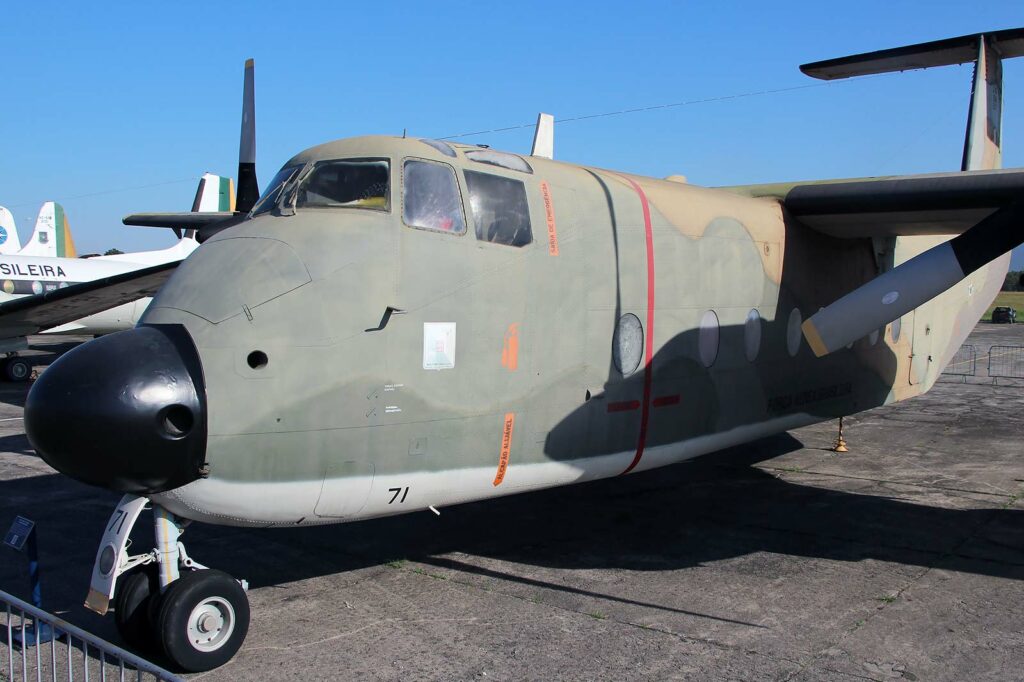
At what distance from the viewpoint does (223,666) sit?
5.75 metres

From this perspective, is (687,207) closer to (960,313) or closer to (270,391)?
(270,391)

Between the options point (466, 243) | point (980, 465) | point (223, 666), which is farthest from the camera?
point (980, 465)

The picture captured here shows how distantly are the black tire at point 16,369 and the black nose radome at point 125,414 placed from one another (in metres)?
21.8

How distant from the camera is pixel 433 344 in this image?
6.14 metres

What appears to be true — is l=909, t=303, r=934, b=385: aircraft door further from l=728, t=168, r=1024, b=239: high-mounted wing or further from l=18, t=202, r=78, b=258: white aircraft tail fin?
l=18, t=202, r=78, b=258: white aircraft tail fin

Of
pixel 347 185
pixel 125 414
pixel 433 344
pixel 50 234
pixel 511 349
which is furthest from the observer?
pixel 50 234

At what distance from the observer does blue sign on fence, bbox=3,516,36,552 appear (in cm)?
638

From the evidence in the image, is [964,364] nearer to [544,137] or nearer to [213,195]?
[544,137]

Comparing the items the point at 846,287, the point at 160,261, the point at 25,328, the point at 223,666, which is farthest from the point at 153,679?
the point at 160,261

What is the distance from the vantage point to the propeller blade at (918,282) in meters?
7.96

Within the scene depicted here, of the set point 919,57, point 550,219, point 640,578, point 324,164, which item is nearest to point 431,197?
point 324,164

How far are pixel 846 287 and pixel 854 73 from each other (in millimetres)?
5054

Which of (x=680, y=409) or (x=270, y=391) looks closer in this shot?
(x=270, y=391)

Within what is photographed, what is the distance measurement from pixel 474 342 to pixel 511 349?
364 millimetres
